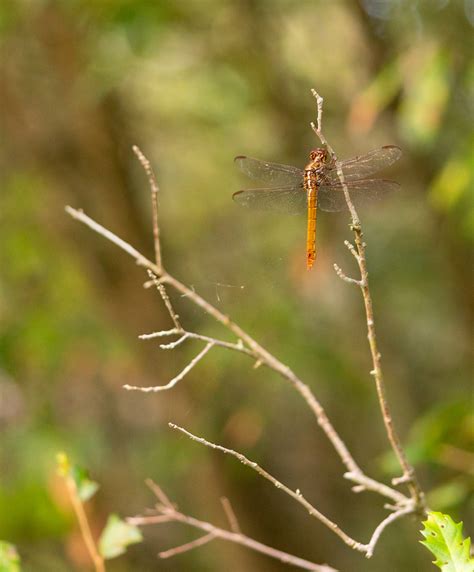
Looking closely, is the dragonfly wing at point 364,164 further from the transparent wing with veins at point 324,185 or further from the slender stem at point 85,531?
the slender stem at point 85,531

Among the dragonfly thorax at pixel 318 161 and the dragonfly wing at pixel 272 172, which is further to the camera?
the dragonfly wing at pixel 272 172

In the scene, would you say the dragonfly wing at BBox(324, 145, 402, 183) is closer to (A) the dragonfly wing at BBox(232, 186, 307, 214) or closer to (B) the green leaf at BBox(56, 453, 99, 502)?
(A) the dragonfly wing at BBox(232, 186, 307, 214)

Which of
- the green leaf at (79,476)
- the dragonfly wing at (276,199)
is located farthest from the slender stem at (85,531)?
the dragonfly wing at (276,199)

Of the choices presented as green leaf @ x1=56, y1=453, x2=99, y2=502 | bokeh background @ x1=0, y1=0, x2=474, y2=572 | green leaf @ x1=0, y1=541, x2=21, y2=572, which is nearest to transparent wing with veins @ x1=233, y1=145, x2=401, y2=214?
green leaf @ x1=56, y1=453, x2=99, y2=502

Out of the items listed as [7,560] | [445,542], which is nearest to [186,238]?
[7,560]

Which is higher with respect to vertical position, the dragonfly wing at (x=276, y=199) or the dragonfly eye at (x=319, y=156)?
the dragonfly eye at (x=319, y=156)
